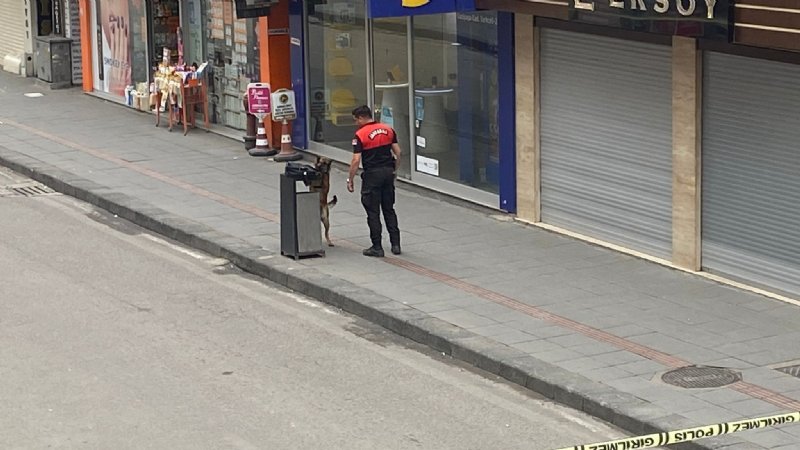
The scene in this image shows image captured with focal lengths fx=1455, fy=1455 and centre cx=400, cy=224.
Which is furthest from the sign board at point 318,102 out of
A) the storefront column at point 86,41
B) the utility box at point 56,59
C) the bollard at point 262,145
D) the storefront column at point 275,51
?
the utility box at point 56,59

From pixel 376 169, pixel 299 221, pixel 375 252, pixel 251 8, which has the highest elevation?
pixel 251 8

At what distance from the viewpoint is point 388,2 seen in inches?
657

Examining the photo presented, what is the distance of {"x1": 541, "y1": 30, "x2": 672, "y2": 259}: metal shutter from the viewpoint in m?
14.6

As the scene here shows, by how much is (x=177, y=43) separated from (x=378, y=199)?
11.1 metres

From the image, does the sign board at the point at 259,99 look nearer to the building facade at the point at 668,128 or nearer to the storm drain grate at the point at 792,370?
the building facade at the point at 668,128

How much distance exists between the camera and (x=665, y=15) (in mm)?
13336

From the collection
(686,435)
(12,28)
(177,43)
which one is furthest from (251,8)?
(12,28)

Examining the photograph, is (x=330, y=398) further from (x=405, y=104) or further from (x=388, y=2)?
(x=405, y=104)

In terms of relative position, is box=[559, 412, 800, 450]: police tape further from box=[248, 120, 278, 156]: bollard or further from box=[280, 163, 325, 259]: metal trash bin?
box=[248, 120, 278, 156]: bollard

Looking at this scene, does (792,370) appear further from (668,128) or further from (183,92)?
(183,92)

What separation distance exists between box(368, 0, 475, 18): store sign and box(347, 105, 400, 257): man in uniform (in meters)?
2.10

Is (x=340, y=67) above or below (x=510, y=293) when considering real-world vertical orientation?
above

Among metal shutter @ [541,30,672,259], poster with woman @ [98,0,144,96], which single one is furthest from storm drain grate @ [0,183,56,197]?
metal shutter @ [541,30,672,259]

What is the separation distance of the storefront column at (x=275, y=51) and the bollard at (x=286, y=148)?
61cm
